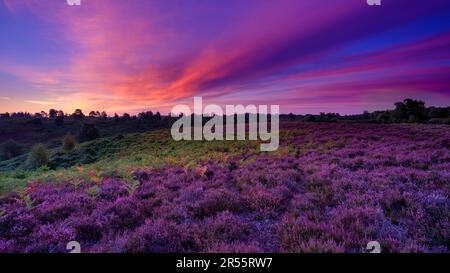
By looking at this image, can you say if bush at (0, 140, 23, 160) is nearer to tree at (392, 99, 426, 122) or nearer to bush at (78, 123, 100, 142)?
bush at (78, 123, 100, 142)

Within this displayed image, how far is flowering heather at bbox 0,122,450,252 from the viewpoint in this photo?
409 cm

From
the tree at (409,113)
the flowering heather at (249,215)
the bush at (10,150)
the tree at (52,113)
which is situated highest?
the tree at (52,113)

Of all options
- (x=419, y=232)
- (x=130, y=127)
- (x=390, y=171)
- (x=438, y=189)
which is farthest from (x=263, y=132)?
(x=130, y=127)

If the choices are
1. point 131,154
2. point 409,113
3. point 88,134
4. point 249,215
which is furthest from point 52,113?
point 249,215

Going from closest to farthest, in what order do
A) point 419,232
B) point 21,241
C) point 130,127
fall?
point 419,232
point 21,241
point 130,127

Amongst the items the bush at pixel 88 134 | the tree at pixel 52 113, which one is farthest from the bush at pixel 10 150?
the tree at pixel 52 113

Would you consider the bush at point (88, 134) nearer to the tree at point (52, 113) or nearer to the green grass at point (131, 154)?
the green grass at point (131, 154)

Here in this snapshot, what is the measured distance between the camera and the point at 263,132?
83.1 ft

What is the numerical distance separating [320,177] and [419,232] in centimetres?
402

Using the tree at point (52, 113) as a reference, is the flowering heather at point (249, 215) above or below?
below

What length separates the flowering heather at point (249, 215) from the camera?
13.4ft

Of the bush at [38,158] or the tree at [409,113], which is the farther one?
the bush at [38,158]
